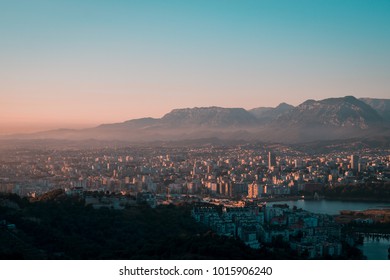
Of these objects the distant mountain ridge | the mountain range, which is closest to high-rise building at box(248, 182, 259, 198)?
the mountain range

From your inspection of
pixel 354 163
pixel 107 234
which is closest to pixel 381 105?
pixel 354 163

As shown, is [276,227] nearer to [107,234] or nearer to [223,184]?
[107,234]

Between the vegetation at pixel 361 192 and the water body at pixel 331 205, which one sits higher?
the vegetation at pixel 361 192

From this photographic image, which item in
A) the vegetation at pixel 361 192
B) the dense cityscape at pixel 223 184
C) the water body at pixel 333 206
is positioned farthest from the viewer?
the vegetation at pixel 361 192

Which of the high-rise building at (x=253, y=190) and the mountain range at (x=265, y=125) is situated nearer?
the high-rise building at (x=253, y=190)

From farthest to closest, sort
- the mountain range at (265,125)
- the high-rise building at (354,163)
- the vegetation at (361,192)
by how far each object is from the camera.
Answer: the mountain range at (265,125) < the high-rise building at (354,163) < the vegetation at (361,192)

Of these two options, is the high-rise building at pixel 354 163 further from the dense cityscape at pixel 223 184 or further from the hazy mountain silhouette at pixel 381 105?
the hazy mountain silhouette at pixel 381 105

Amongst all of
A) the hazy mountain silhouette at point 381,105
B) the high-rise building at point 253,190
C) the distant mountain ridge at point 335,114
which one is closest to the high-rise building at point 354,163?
the high-rise building at point 253,190
